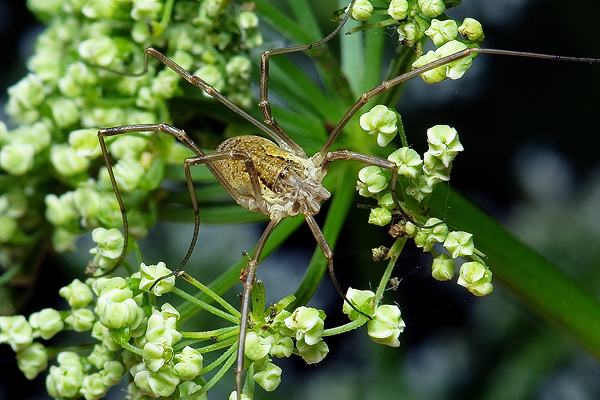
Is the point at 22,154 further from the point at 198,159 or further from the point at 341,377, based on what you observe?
the point at 341,377

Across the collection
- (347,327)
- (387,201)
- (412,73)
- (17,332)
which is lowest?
(17,332)

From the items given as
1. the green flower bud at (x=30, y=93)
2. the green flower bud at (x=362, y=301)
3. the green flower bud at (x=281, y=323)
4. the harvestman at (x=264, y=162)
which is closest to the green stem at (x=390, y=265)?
the green flower bud at (x=362, y=301)

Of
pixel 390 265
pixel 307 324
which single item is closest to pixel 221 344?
pixel 307 324

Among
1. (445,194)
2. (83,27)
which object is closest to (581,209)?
(445,194)

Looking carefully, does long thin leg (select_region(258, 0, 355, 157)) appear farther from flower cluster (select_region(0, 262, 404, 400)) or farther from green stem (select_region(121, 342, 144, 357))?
green stem (select_region(121, 342, 144, 357))

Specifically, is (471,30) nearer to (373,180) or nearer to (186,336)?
(373,180)

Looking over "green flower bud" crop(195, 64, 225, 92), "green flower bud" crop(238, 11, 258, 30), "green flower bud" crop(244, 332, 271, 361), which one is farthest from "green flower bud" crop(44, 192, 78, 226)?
"green flower bud" crop(244, 332, 271, 361)
